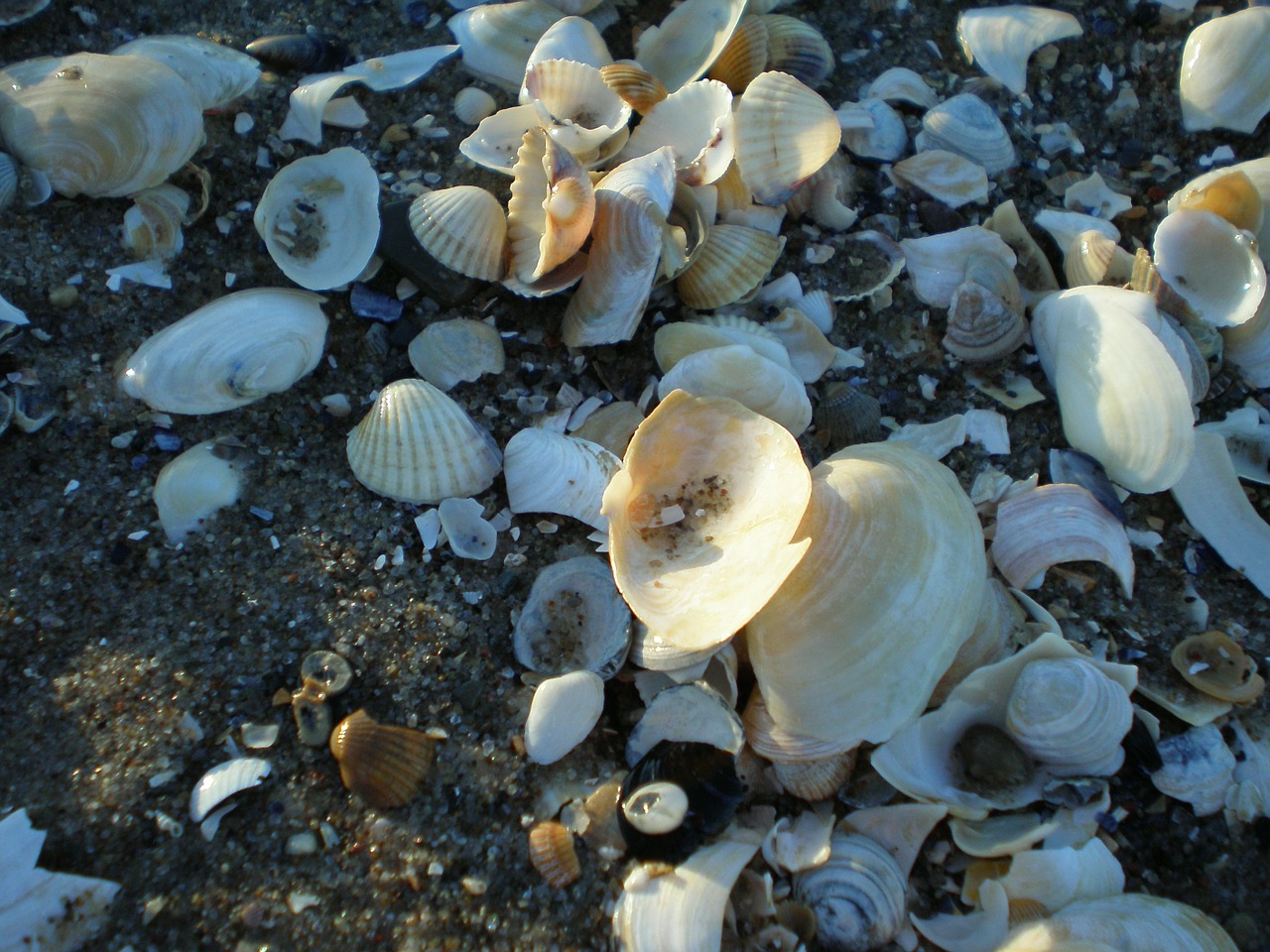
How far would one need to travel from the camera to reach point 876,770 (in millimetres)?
2041

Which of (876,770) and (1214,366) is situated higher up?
(1214,366)

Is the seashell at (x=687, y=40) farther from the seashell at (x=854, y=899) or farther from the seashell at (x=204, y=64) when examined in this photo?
the seashell at (x=854, y=899)

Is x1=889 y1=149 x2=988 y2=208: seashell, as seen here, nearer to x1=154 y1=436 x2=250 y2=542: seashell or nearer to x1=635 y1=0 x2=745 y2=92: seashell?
x1=635 y1=0 x2=745 y2=92: seashell

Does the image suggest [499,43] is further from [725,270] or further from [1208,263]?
[1208,263]

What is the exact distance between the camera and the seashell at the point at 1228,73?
2.90 metres

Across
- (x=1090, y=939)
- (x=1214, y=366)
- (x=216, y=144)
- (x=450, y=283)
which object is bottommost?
(x=1090, y=939)

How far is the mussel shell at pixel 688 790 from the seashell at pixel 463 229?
128 centimetres

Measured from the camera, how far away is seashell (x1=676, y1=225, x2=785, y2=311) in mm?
2434

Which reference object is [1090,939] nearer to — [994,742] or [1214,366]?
[994,742]

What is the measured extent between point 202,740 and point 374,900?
0.49 meters

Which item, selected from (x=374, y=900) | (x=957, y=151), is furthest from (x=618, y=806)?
(x=957, y=151)

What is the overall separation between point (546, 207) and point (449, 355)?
1.50 ft

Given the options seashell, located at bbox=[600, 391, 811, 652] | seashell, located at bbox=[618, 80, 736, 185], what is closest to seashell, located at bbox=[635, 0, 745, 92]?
seashell, located at bbox=[618, 80, 736, 185]

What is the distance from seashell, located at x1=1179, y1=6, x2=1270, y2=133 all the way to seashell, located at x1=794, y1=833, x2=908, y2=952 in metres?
2.66
